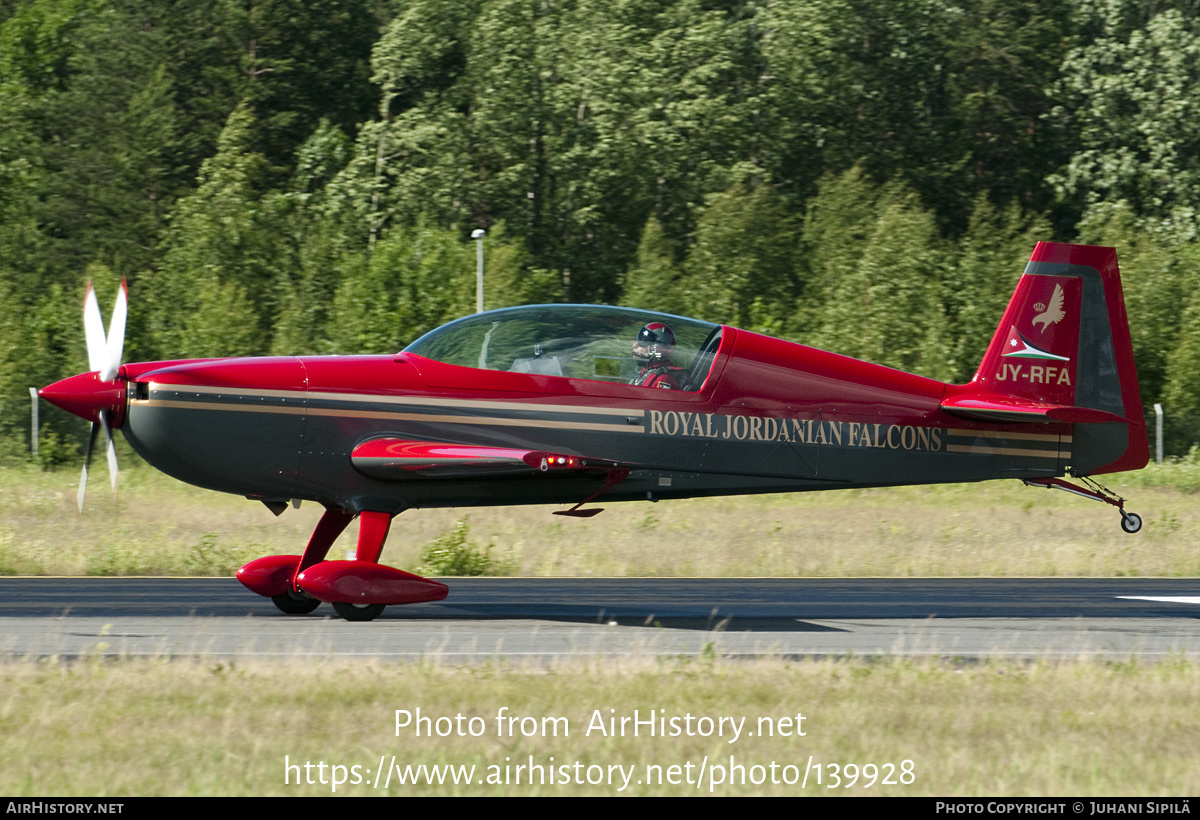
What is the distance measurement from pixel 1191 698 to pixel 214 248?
117 feet

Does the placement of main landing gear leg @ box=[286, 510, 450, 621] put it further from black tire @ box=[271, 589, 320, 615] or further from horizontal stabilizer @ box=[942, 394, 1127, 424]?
horizontal stabilizer @ box=[942, 394, 1127, 424]

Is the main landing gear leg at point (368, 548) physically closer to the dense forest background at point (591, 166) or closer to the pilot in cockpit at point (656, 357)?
A: the pilot in cockpit at point (656, 357)

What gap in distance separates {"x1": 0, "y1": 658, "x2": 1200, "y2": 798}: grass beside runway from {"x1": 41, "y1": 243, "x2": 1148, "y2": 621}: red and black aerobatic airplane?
2498mm

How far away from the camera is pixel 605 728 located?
261 inches

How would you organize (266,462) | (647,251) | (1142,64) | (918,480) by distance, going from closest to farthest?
1. (266,462)
2. (918,480)
3. (647,251)
4. (1142,64)

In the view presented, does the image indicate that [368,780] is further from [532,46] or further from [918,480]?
[532,46]

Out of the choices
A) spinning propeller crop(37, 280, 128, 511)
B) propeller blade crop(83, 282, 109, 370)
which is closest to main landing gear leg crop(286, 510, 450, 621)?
spinning propeller crop(37, 280, 128, 511)

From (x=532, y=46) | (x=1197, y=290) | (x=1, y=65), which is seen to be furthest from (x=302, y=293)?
(x=1197, y=290)

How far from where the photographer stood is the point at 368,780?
5.69 metres

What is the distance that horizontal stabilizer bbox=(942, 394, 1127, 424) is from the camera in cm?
1125

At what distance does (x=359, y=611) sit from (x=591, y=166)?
35828 mm

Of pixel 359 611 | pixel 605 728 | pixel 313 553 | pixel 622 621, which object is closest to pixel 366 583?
pixel 359 611

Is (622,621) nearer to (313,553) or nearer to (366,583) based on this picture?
(366,583)

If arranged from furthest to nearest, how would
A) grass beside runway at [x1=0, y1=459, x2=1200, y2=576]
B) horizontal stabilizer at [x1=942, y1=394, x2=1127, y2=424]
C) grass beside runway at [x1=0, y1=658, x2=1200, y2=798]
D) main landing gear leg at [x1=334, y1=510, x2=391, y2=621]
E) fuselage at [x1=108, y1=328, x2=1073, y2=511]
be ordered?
1. grass beside runway at [x1=0, y1=459, x2=1200, y2=576]
2. horizontal stabilizer at [x1=942, y1=394, x2=1127, y2=424]
3. main landing gear leg at [x1=334, y1=510, x2=391, y2=621]
4. fuselage at [x1=108, y1=328, x2=1073, y2=511]
5. grass beside runway at [x1=0, y1=658, x2=1200, y2=798]
